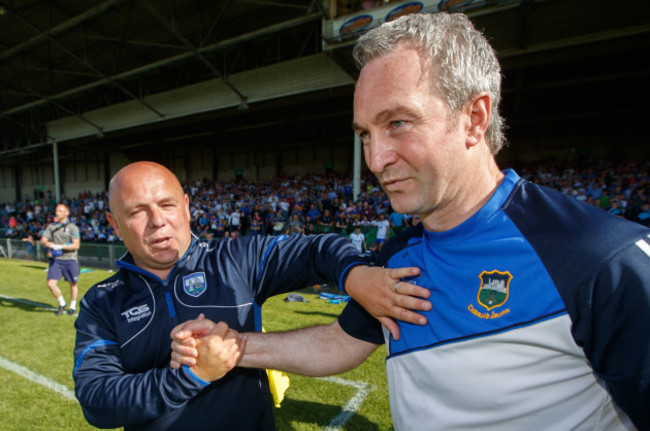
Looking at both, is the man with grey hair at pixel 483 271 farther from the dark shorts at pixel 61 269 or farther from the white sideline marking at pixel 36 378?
the dark shorts at pixel 61 269

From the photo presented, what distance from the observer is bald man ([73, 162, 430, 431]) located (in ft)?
4.99

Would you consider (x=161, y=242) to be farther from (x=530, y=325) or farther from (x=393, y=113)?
(x=530, y=325)

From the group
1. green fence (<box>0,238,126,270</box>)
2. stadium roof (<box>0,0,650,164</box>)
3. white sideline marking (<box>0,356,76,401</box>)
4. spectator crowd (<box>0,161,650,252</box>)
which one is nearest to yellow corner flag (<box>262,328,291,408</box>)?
white sideline marking (<box>0,356,76,401</box>)

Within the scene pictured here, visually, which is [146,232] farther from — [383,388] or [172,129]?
[172,129]

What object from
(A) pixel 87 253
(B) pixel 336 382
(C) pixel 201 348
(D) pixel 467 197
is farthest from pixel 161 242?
(A) pixel 87 253

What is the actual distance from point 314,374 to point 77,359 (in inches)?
41.7

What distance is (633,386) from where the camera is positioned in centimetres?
83

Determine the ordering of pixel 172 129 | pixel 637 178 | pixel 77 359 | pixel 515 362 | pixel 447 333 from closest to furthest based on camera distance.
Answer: pixel 515 362
pixel 447 333
pixel 77 359
pixel 637 178
pixel 172 129

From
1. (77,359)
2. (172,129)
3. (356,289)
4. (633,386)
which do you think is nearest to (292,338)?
(356,289)

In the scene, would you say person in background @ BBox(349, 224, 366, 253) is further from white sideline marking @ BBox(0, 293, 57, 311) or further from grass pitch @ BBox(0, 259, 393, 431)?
white sideline marking @ BBox(0, 293, 57, 311)

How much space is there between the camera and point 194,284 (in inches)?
68.4

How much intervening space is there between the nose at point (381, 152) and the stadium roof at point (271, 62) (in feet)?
36.5

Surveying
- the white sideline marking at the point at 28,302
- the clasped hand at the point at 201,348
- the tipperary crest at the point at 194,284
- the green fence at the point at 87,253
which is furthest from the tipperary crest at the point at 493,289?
the green fence at the point at 87,253

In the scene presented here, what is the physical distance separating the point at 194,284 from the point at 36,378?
4.51 metres
